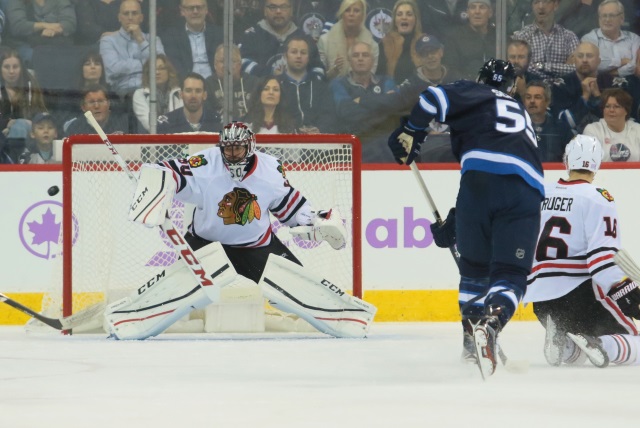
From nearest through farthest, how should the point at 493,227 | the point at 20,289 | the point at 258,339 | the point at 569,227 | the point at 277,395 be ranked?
the point at 277,395 < the point at 493,227 < the point at 569,227 < the point at 258,339 < the point at 20,289

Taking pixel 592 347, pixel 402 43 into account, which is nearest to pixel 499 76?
pixel 592 347

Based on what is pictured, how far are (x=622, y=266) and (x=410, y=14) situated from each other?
265 centimetres

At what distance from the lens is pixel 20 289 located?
6.83 m

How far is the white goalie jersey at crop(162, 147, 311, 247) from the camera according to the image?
236 inches

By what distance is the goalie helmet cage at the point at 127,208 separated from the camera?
20.8 feet

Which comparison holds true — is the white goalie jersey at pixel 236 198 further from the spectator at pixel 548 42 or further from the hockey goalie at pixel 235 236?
the spectator at pixel 548 42

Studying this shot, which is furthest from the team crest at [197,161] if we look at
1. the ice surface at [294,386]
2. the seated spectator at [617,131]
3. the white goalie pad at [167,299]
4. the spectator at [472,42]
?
the seated spectator at [617,131]

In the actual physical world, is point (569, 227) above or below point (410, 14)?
below

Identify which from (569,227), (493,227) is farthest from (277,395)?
(569,227)

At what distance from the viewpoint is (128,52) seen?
7051mm

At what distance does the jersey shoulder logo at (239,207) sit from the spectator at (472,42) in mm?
1660

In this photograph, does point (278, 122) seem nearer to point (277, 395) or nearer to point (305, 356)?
point (305, 356)

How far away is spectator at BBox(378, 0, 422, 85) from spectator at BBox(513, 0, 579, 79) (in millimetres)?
580

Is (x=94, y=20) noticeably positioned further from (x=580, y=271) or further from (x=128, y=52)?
(x=580, y=271)
